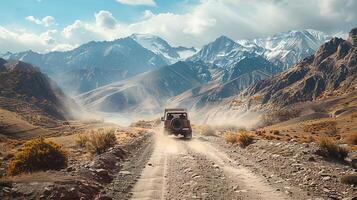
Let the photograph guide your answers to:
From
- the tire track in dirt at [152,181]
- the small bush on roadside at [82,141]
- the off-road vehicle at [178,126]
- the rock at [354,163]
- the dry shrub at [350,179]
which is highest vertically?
the off-road vehicle at [178,126]

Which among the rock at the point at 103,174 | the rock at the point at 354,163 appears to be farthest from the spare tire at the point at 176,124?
the rock at the point at 103,174

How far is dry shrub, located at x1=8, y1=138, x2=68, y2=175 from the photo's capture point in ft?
52.6

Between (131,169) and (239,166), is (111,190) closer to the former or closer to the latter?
(131,169)

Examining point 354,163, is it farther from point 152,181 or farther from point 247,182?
point 152,181

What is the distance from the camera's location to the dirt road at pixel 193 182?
1346 cm

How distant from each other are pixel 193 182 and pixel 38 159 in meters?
6.42

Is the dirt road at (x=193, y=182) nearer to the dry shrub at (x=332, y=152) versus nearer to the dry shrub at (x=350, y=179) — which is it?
the dry shrub at (x=350, y=179)

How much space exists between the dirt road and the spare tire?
59.2 ft

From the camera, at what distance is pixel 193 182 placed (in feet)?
50.4

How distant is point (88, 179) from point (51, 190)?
2.91 metres

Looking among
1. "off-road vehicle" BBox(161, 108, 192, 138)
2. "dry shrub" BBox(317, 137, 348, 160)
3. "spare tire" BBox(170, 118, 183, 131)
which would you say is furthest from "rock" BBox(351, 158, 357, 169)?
"spare tire" BBox(170, 118, 183, 131)

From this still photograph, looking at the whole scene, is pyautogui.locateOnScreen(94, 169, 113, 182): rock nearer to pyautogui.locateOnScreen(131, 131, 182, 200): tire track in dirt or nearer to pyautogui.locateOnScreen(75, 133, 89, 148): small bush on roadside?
pyautogui.locateOnScreen(131, 131, 182, 200): tire track in dirt

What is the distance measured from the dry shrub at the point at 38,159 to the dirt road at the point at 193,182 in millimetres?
2825

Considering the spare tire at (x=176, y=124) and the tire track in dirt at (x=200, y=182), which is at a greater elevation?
the spare tire at (x=176, y=124)
